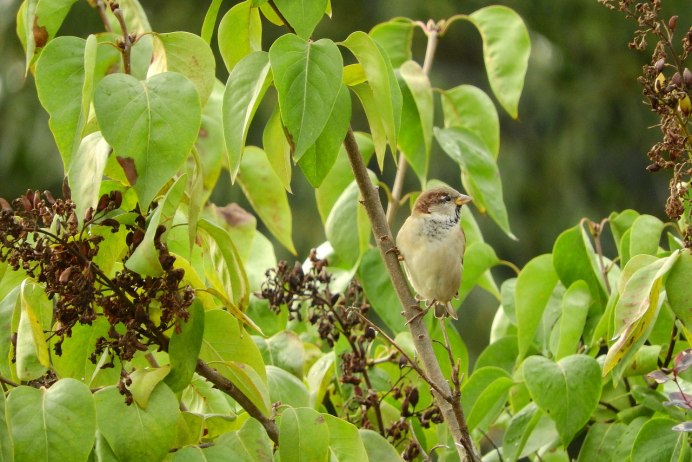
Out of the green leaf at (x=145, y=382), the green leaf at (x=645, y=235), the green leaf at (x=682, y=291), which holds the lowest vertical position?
the green leaf at (x=145, y=382)

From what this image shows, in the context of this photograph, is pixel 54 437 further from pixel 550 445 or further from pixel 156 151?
pixel 550 445

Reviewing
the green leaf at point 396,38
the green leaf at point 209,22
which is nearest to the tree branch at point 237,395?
the green leaf at point 209,22

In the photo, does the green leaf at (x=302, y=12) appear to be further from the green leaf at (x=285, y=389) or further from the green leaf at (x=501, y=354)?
the green leaf at (x=501, y=354)

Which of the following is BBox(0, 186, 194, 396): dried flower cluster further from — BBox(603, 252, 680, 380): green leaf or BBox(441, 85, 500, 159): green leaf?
BBox(441, 85, 500, 159): green leaf

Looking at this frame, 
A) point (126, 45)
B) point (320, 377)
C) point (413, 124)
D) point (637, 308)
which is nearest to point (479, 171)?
point (413, 124)

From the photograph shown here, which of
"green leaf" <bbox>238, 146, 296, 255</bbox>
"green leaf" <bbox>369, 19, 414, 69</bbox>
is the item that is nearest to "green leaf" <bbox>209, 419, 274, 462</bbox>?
"green leaf" <bbox>238, 146, 296, 255</bbox>

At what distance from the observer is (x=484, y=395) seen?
5.24 feet

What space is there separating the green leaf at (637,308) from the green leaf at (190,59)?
59 cm

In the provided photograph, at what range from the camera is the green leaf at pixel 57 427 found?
1.17 meters

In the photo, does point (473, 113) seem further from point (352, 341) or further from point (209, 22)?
point (209, 22)

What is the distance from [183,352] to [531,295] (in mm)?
648

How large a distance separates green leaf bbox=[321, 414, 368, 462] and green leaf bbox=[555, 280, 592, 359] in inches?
16.9

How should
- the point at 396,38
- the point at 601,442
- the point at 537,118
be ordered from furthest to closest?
the point at 537,118 < the point at 396,38 < the point at 601,442

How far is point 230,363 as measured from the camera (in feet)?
4.41
